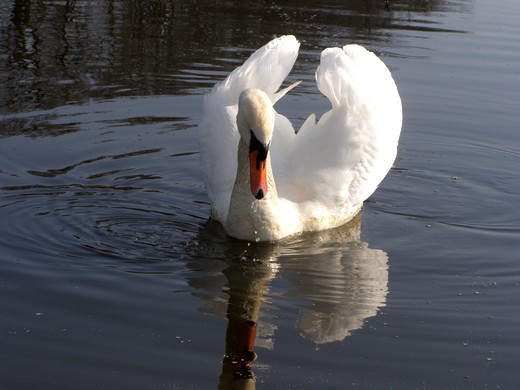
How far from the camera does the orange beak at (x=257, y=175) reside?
7586 mm

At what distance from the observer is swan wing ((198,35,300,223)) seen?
8.57m

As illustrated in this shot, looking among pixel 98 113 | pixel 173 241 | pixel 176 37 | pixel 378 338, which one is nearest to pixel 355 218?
pixel 173 241

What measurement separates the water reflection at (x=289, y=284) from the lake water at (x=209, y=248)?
0.07ft

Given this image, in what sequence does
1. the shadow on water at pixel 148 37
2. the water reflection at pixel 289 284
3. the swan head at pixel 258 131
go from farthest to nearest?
the shadow on water at pixel 148 37, the swan head at pixel 258 131, the water reflection at pixel 289 284

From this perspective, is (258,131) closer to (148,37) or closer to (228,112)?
(228,112)

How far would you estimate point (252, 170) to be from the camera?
25.0 feet

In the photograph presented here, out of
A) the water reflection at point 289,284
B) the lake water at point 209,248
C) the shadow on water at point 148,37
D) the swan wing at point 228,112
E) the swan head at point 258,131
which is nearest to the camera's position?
the lake water at point 209,248

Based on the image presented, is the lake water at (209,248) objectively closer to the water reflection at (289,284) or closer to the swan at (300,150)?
the water reflection at (289,284)

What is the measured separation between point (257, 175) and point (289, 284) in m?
0.89

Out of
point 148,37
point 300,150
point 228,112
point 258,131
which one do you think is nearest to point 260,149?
point 258,131

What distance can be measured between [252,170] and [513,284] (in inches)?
79.1

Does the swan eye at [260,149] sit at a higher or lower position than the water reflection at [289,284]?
higher

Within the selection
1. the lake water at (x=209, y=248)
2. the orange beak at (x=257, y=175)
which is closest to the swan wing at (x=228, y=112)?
the lake water at (x=209, y=248)

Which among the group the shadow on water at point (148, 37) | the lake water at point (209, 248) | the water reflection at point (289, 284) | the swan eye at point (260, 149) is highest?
the swan eye at point (260, 149)
